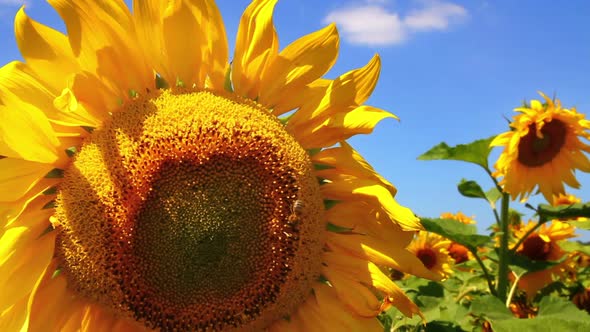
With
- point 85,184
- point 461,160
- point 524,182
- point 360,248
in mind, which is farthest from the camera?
point 524,182

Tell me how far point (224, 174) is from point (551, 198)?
487cm

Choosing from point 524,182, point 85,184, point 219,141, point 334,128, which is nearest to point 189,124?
point 219,141

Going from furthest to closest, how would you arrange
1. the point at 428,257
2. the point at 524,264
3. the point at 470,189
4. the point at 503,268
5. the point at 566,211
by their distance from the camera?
1. the point at 428,257
2. the point at 470,189
3. the point at 524,264
4. the point at 503,268
5. the point at 566,211

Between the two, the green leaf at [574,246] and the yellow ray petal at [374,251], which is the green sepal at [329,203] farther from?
the green leaf at [574,246]

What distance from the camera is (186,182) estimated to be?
6.10 feet

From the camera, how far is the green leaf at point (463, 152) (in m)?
5.22

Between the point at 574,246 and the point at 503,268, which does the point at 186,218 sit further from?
the point at 574,246

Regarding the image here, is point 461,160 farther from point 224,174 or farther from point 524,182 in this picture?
point 224,174

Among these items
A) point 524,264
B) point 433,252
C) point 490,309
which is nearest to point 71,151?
point 490,309

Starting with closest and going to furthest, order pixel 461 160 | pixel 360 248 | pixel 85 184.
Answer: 1. pixel 85 184
2. pixel 360 248
3. pixel 461 160

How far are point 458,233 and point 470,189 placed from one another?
154 cm

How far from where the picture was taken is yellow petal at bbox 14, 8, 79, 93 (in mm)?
1908

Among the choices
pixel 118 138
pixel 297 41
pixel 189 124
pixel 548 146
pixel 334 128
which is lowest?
pixel 118 138

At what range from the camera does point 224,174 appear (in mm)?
1891
